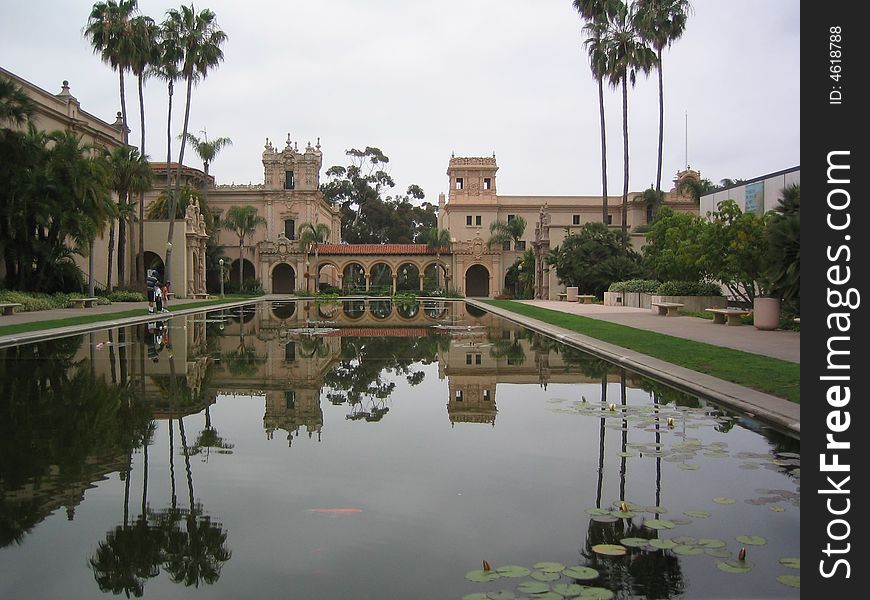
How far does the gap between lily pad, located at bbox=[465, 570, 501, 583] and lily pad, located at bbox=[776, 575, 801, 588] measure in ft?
5.32

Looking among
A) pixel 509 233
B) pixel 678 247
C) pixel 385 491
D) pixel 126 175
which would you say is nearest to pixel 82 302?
pixel 126 175

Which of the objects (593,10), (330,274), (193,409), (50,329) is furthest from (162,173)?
(193,409)

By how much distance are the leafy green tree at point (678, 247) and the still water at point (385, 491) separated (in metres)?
20.3

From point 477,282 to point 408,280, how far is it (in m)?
13.5

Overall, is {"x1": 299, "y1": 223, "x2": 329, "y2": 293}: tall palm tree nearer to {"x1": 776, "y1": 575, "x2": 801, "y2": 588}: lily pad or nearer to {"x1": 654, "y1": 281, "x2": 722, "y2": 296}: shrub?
{"x1": 654, "y1": 281, "x2": 722, "y2": 296}: shrub

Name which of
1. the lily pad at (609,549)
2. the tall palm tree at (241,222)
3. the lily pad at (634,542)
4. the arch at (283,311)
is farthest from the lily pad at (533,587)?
the tall palm tree at (241,222)

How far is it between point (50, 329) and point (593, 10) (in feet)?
119

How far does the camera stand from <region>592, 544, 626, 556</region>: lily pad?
4.73 meters

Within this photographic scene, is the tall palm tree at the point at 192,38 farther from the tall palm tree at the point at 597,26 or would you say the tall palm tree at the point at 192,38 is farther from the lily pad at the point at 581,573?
the lily pad at the point at 581,573

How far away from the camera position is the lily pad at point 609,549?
186 inches

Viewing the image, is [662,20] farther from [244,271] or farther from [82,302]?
[244,271]

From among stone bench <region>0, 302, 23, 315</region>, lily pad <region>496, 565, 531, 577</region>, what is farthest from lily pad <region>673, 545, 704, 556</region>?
stone bench <region>0, 302, 23, 315</region>

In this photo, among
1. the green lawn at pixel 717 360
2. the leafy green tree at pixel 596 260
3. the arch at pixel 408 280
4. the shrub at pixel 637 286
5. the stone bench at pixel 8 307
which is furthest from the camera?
the arch at pixel 408 280

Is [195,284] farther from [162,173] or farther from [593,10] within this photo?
[593,10]
